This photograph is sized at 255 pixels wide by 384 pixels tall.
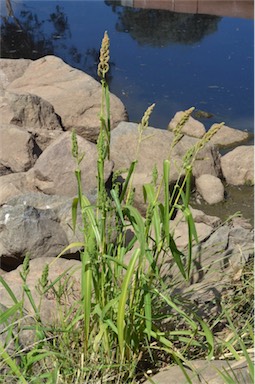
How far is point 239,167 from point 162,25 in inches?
179

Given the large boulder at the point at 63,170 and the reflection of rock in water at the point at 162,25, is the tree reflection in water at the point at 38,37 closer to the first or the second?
the reflection of rock in water at the point at 162,25

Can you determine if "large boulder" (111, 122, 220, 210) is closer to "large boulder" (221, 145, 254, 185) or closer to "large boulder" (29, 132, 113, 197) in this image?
"large boulder" (221, 145, 254, 185)

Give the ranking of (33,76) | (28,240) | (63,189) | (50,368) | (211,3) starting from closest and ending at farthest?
(50,368) < (28,240) < (63,189) < (33,76) < (211,3)

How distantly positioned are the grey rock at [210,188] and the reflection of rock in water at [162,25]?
3849mm

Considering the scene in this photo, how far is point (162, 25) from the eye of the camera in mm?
8922

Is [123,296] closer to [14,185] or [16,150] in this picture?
[14,185]

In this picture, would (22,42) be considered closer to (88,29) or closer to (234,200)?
(88,29)

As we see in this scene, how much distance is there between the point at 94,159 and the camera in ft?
12.6

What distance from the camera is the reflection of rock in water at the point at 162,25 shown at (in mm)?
8336

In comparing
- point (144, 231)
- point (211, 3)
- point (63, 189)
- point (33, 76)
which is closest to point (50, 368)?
point (144, 231)

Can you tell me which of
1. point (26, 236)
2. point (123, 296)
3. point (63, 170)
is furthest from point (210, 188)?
point (123, 296)

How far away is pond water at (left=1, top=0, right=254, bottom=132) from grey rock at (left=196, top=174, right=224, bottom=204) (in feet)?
4.17

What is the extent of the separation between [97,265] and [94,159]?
6.50 ft

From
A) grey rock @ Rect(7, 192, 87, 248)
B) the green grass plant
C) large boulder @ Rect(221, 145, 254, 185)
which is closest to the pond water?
large boulder @ Rect(221, 145, 254, 185)
